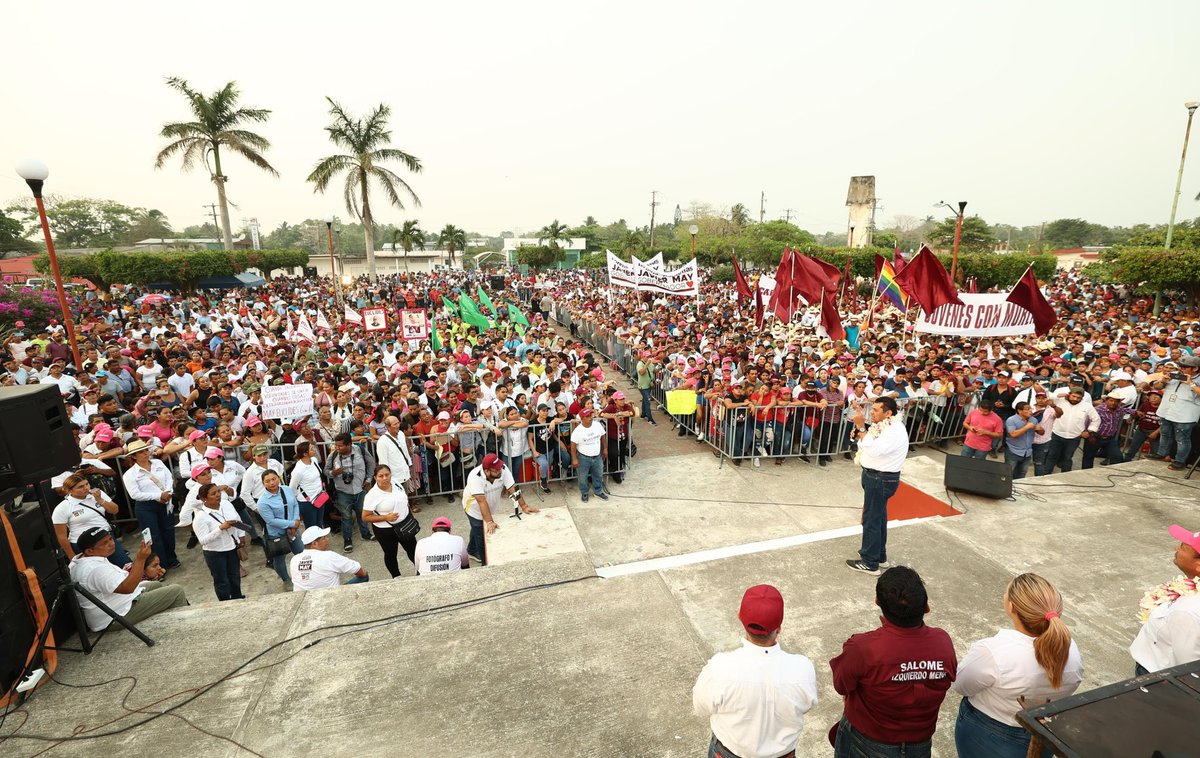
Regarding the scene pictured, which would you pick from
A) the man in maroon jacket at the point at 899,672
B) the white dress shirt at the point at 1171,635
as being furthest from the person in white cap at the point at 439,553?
the white dress shirt at the point at 1171,635

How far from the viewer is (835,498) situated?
324 inches

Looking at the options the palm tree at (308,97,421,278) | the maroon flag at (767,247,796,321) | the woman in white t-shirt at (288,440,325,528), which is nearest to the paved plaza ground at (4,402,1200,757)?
the woman in white t-shirt at (288,440,325,528)

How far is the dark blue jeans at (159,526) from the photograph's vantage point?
6.44 metres

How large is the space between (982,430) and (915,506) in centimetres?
152

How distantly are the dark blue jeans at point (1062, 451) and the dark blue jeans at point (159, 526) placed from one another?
1219 centimetres

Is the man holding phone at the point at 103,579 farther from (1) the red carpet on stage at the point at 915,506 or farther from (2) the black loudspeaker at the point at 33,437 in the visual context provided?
(1) the red carpet on stage at the point at 915,506

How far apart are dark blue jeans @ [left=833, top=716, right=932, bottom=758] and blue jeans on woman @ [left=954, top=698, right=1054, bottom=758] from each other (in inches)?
12.9

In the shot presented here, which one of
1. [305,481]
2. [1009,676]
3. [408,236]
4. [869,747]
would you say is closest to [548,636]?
[869,747]

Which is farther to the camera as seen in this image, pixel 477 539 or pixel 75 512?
pixel 477 539

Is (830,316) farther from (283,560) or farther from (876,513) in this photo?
(283,560)

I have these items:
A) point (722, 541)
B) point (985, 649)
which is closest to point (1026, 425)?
point (722, 541)

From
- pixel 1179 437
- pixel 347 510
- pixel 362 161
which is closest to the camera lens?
pixel 347 510

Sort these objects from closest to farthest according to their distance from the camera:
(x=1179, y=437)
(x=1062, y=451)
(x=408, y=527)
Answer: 1. (x=408, y=527)
2. (x=1179, y=437)
3. (x=1062, y=451)

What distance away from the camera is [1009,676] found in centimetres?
264
